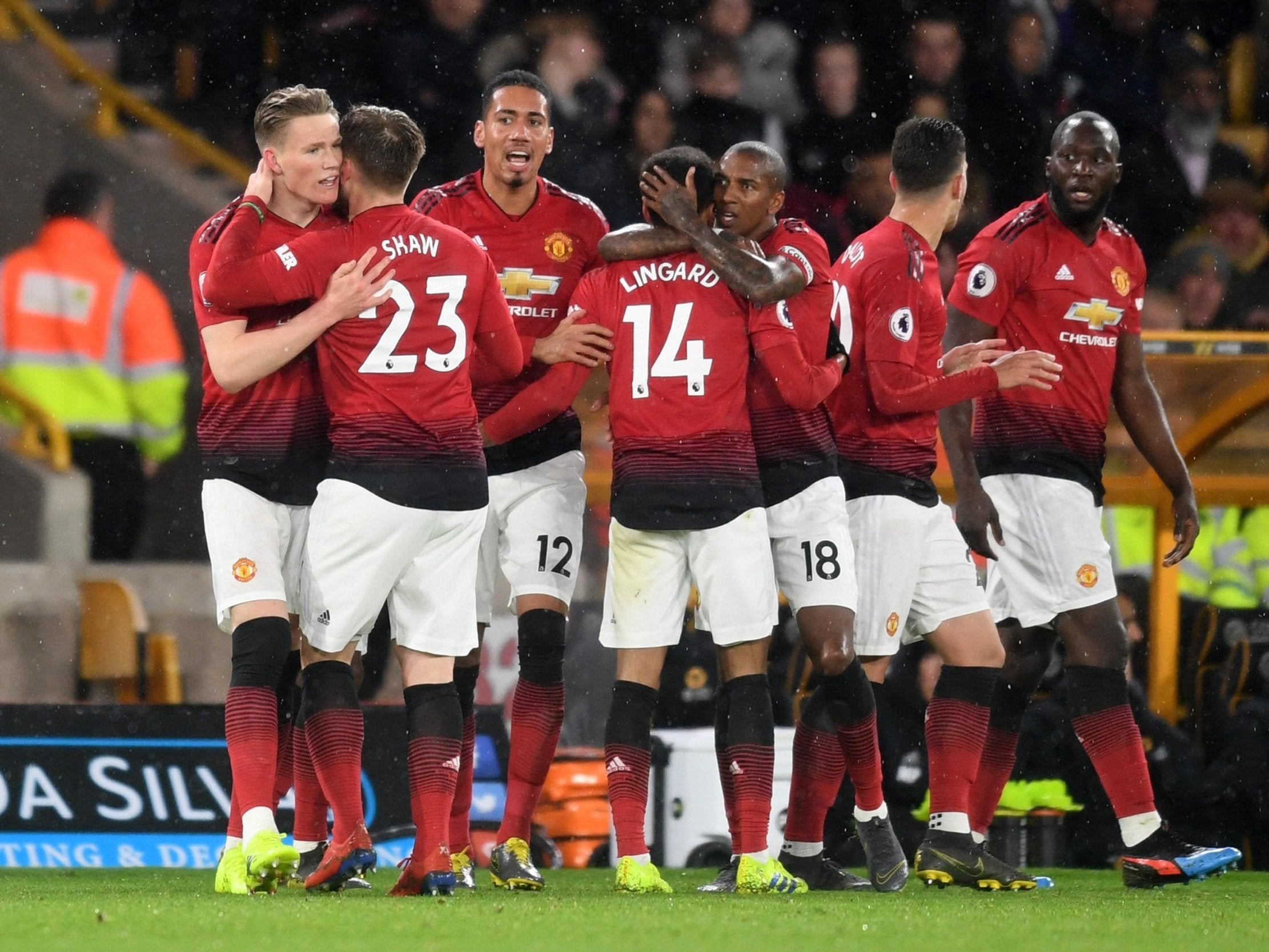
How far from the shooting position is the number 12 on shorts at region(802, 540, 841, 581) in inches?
204

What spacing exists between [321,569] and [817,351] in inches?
57.6

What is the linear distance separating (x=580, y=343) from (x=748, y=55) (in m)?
6.60

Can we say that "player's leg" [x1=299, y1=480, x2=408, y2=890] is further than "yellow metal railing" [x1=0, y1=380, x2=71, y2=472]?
No

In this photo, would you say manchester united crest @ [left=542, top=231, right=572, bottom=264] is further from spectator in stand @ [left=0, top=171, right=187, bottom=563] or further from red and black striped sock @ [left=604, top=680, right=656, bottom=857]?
spectator in stand @ [left=0, top=171, right=187, bottom=563]

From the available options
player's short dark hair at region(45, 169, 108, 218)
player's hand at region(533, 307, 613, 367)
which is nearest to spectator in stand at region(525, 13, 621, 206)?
player's short dark hair at region(45, 169, 108, 218)

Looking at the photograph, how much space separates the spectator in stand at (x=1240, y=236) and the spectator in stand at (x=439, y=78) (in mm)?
4264

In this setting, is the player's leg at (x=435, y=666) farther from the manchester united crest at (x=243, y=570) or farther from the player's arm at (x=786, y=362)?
the player's arm at (x=786, y=362)

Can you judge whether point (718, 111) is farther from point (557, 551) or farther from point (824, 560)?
point (824, 560)

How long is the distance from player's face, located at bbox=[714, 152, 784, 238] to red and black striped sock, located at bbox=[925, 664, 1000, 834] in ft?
4.55

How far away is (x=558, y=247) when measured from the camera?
550 centimetres

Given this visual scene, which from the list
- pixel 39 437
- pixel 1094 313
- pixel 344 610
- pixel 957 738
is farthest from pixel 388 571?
pixel 39 437

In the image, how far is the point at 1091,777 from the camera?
700 cm

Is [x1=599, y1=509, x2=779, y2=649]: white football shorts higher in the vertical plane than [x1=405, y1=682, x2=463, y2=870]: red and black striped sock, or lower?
higher

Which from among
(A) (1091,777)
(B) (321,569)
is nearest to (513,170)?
(B) (321,569)
